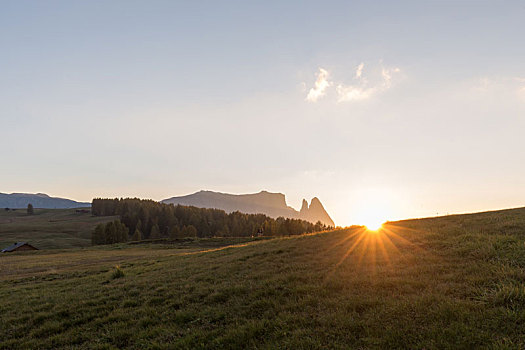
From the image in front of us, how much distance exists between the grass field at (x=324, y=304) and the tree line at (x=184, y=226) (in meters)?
89.7

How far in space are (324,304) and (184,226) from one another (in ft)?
332

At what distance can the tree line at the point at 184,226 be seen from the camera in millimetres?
96119

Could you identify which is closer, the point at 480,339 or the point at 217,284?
the point at 480,339

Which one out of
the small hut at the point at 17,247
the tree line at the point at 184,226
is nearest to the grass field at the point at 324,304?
the small hut at the point at 17,247

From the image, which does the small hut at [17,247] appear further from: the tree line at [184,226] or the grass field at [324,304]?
the grass field at [324,304]

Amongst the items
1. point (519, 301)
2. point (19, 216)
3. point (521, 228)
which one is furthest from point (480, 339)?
point (19, 216)

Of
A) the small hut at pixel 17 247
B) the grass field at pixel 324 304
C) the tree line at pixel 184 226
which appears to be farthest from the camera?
the tree line at pixel 184 226

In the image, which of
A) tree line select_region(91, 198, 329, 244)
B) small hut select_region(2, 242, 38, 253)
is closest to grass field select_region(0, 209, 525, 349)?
small hut select_region(2, 242, 38, 253)

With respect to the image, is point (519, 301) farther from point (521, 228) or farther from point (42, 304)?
point (42, 304)

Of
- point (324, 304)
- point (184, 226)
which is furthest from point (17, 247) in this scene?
point (324, 304)

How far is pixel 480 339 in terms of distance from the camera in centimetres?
518

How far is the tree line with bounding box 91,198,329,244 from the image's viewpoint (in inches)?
3784

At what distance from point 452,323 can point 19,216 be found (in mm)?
261796

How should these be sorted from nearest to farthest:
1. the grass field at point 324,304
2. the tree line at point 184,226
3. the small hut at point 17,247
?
the grass field at point 324,304
the small hut at point 17,247
the tree line at point 184,226
